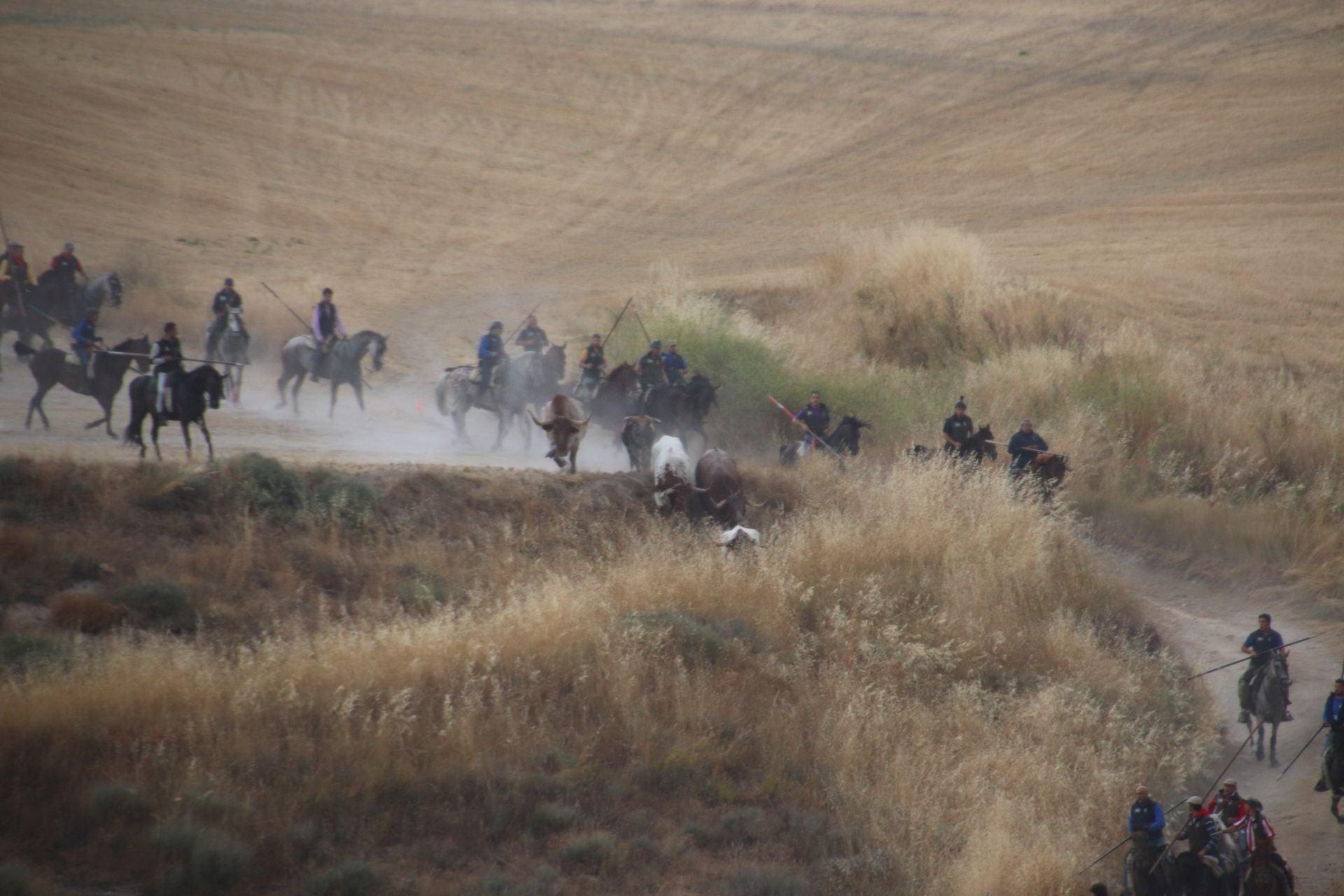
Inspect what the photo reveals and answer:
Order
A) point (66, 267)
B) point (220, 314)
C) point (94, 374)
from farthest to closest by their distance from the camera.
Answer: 1. point (66, 267)
2. point (220, 314)
3. point (94, 374)

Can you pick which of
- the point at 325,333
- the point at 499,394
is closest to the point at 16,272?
the point at 325,333

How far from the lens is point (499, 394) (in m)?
20.8

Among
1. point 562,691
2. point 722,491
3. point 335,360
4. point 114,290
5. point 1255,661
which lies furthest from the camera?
point 114,290

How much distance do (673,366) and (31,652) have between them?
38.7 feet

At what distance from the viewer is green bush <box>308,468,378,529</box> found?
13.8 metres

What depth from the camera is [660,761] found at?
390 inches

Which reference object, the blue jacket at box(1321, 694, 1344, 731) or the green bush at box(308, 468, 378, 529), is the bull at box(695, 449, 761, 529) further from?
the blue jacket at box(1321, 694, 1344, 731)

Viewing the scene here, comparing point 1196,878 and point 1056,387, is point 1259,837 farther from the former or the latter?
point 1056,387

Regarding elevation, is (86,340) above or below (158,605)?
above

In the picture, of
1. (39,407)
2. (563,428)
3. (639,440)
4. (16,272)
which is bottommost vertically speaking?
(39,407)

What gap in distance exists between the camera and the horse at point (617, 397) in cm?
1925

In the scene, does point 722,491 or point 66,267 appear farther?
point 66,267

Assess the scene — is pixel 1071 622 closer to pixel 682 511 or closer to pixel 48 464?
pixel 682 511

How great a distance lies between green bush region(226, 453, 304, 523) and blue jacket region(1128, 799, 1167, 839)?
9336 millimetres
